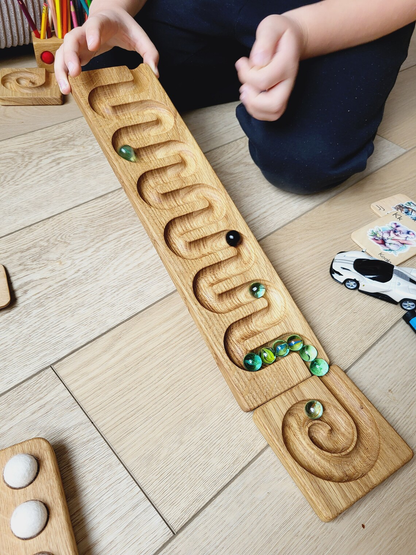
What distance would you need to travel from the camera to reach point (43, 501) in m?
0.39

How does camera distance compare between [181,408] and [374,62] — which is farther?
[374,62]

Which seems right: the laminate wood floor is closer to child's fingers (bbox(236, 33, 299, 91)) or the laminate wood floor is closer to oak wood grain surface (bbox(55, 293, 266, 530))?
oak wood grain surface (bbox(55, 293, 266, 530))

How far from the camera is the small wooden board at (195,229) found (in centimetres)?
50

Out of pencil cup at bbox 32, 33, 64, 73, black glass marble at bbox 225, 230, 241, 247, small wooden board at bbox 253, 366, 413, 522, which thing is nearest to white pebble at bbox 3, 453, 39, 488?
small wooden board at bbox 253, 366, 413, 522

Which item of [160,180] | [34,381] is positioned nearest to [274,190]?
[160,180]

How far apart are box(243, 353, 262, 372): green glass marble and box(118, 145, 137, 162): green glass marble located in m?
0.30

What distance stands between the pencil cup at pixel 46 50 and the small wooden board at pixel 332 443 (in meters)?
0.74

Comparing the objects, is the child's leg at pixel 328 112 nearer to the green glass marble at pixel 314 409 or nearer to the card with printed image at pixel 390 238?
the card with printed image at pixel 390 238

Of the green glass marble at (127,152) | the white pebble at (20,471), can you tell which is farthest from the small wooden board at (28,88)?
the white pebble at (20,471)

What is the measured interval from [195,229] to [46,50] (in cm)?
52

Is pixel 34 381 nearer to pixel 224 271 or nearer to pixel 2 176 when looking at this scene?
pixel 224 271

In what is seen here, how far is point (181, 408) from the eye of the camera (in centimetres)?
48

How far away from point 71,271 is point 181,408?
24 cm

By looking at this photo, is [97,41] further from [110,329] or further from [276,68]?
[110,329]
